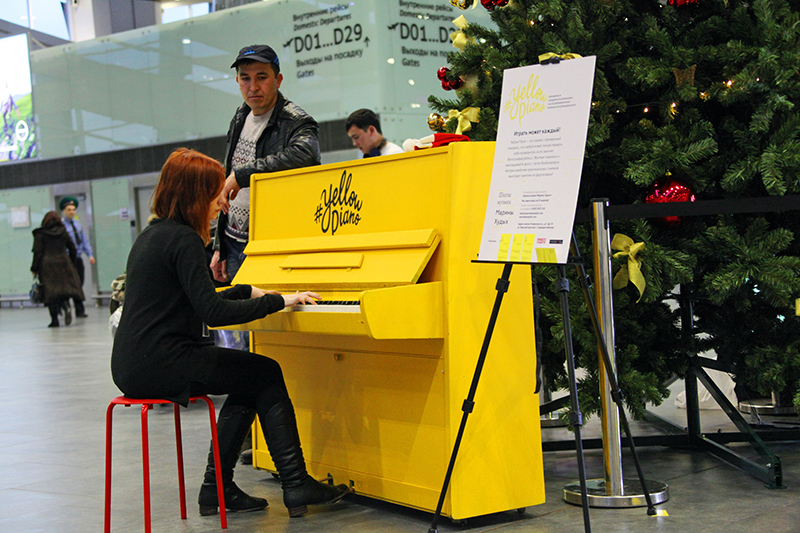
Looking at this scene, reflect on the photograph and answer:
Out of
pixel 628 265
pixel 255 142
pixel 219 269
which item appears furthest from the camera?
pixel 219 269

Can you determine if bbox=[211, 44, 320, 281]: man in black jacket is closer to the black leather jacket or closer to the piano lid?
the black leather jacket

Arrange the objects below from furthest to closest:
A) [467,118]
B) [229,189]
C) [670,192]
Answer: [229,189] → [467,118] → [670,192]

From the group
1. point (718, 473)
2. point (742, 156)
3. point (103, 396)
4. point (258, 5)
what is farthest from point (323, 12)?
point (718, 473)

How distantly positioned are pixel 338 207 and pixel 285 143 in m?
0.75

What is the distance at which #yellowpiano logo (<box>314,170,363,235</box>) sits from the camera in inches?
120

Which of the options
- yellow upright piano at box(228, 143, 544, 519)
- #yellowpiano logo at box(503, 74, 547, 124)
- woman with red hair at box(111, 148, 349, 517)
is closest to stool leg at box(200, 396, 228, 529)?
woman with red hair at box(111, 148, 349, 517)

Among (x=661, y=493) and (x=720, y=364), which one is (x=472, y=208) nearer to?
(x=661, y=493)

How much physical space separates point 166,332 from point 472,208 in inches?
41.5

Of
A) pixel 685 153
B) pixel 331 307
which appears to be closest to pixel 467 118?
pixel 685 153

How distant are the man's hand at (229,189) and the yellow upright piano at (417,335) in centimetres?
70

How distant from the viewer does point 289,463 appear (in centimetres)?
286

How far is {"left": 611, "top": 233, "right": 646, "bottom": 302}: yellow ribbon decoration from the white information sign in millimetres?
782

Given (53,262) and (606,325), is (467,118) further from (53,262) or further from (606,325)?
(53,262)

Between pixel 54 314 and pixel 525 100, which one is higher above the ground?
pixel 525 100
